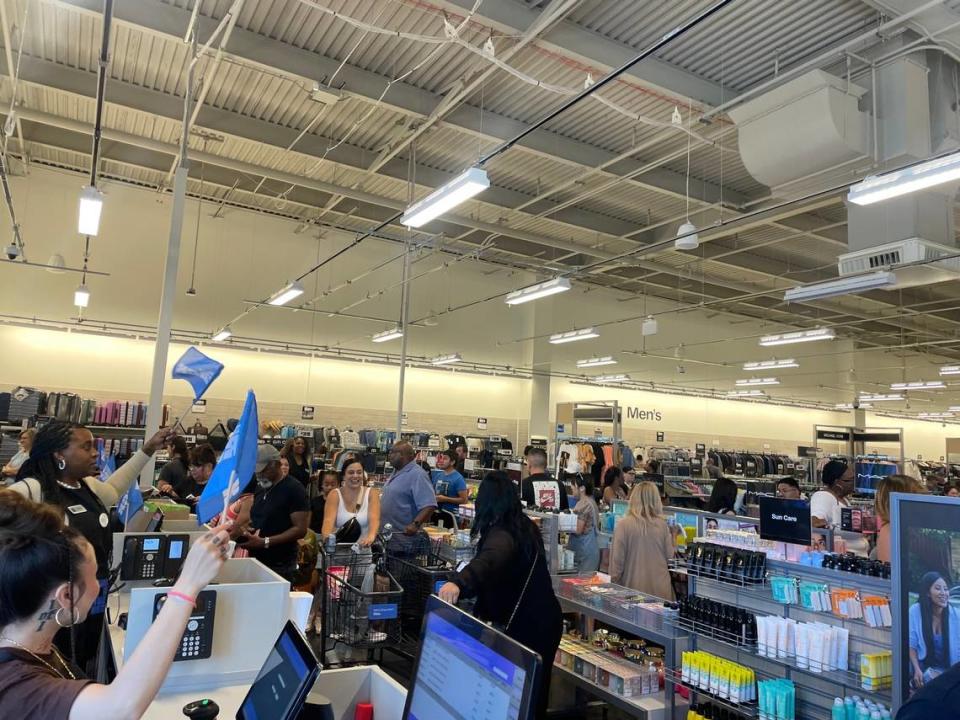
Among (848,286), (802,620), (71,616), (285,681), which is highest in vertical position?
(848,286)

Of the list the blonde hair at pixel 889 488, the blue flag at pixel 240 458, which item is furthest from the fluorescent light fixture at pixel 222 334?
the blue flag at pixel 240 458

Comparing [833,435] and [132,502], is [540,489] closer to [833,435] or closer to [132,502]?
[132,502]

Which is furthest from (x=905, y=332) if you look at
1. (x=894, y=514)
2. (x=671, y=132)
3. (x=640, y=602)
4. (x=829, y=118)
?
(x=894, y=514)

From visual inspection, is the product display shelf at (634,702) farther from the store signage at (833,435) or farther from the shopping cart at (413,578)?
the store signage at (833,435)

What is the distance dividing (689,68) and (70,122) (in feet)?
25.3

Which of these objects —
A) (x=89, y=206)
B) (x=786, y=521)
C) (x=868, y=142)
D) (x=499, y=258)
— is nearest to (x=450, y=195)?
(x=89, y=206)

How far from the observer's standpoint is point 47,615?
145 centimetres

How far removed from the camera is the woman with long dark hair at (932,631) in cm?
177

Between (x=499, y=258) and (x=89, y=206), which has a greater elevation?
(x=499, y=258)

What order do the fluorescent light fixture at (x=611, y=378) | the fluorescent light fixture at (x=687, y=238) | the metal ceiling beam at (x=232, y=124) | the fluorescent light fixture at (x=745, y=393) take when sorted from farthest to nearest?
the fluorescent light fixture at (x=745, y=393) < the fluorescent light fixture at (x=611, y=378) < the metal ceiling beam at (x=232, y=124) < the fluorescent light fixture at (x=687, y=238)

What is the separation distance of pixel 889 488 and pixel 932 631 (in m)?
3.12

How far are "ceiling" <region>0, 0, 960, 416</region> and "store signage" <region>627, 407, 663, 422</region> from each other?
7.80m

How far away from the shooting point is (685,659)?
358 cm

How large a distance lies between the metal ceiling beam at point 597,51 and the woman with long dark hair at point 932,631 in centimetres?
541
